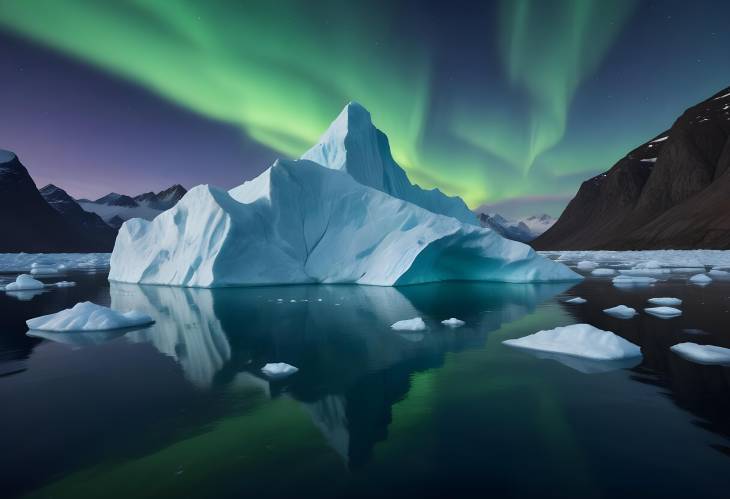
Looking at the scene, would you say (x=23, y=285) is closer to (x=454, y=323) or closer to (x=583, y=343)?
(x=454, y=323)

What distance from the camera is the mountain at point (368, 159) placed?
31.7 m

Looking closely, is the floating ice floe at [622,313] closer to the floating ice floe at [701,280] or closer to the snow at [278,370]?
the snow at [278,370]

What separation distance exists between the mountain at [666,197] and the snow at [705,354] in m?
62.9

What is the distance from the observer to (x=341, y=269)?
74.0ft

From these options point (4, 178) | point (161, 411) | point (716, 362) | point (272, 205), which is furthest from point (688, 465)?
point (4, 178)

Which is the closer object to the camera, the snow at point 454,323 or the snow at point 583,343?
the snow at point 583,343

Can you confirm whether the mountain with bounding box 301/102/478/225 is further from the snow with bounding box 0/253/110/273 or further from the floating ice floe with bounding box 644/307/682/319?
the snow with bounding box 0/253/110/273

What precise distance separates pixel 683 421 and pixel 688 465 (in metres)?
1.08

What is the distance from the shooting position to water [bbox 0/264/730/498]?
348cm

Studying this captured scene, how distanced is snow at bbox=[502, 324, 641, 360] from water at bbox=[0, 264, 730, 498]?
1.28ft

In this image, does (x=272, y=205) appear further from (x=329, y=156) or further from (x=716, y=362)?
(x=716, y=362)

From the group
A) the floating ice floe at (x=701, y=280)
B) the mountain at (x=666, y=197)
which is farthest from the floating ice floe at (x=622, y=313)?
the mountain at (x=666, y=197)

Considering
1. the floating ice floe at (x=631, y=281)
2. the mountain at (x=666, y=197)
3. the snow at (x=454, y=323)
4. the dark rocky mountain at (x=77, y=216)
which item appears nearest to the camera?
the snow at (x=454, y=323)

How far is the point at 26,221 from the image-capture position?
107 m
